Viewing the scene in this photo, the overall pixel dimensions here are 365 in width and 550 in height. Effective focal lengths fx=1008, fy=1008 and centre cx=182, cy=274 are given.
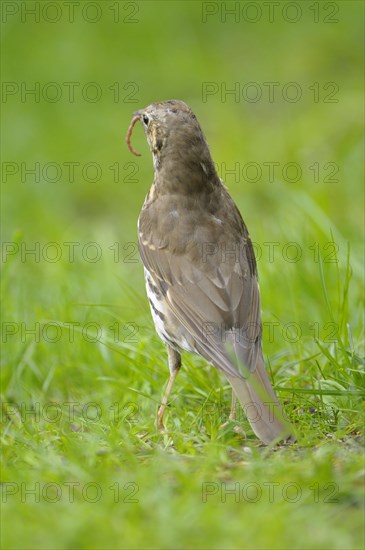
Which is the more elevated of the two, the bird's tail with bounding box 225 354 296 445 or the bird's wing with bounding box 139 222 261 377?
the bird's wing with bounding box 139 222 261 377

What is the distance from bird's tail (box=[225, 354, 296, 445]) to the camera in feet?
16.0

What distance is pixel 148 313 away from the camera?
6.89 metres

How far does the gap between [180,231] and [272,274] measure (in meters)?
1.60

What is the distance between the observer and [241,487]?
14.4 ft

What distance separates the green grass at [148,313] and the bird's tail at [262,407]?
0.10 m

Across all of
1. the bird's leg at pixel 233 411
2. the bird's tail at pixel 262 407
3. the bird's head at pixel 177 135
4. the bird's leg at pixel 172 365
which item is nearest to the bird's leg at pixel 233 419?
the bird's leg at pixel 233 411

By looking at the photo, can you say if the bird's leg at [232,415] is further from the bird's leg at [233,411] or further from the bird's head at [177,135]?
the bird's head at [177,135]

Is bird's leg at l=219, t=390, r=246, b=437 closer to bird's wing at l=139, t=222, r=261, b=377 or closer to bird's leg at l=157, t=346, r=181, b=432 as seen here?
bird's wing at l=139, t=222, r=261, b=377

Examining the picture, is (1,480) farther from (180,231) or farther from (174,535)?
(180,231)

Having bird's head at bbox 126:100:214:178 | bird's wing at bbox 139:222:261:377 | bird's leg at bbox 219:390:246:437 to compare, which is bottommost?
bird's leg at bbox 219:390:246:437

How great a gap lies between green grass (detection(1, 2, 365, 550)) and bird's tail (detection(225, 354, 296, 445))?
0.32 feet

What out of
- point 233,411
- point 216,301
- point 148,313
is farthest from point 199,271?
point 148,313

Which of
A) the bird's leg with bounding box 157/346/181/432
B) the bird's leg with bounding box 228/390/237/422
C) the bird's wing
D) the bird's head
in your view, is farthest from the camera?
the bird's head

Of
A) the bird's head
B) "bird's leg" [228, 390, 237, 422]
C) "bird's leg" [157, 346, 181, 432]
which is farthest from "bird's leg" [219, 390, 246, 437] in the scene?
the bird's head
